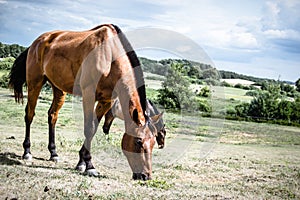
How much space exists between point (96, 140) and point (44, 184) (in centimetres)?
435

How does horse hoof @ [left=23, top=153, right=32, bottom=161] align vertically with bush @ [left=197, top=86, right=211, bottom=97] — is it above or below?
below

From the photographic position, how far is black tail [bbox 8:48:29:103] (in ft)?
26.7

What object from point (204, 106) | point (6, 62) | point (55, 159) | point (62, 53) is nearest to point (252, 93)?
point (204, 106)

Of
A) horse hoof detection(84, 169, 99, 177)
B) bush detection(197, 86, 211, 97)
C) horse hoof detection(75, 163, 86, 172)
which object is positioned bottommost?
horse hoof detection(75, 163, 86, 172)

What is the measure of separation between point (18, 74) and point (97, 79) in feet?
10.1

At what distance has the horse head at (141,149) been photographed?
5.44m

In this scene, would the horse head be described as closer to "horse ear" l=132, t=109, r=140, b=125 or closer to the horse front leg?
"horse ear" l=132, t=109, r=140, b=125

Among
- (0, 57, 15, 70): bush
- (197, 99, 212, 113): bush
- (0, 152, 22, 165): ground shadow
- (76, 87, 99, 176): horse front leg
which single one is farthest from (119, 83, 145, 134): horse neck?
(197, 99, 212, 113): bush

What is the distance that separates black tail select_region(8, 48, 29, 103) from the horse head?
376 centimetres

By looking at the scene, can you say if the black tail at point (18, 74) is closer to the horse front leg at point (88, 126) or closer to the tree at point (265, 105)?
the horse front leg at point (88, 126)

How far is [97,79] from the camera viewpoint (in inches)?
234

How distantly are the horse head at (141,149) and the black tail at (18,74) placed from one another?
3.76 m

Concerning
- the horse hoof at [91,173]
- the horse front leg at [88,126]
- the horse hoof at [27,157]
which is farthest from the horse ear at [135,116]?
the horse hoof at [27,157]

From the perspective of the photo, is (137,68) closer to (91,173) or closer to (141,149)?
(141,149)
